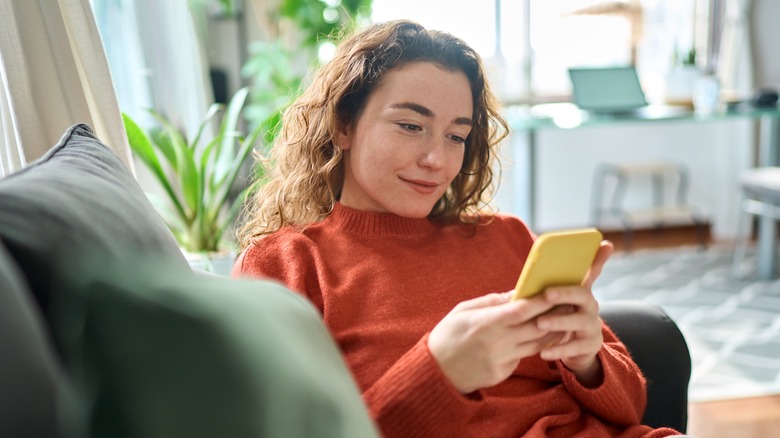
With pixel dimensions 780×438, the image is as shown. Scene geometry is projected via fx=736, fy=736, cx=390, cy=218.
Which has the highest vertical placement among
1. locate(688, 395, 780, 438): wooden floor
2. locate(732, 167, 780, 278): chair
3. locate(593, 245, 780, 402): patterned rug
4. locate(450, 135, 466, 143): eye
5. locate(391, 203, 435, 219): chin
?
locate(450, 135, 466, 143): eye

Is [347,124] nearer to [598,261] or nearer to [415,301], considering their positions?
[415,301]

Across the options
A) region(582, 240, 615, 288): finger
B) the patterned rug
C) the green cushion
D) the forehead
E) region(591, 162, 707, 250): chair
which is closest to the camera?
the green cushion

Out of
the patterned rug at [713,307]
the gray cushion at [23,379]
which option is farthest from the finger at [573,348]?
the patterned rug at [713,307]

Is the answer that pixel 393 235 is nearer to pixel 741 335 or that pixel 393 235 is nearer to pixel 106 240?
pixel 106 240

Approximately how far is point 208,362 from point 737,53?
4932 mm

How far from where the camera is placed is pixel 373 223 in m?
1.18

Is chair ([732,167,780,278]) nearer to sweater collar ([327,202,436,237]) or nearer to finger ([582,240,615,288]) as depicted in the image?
sweater collar ([327,202,436,237])

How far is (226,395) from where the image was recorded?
442mm

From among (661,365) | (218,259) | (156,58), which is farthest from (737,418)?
(156,58)

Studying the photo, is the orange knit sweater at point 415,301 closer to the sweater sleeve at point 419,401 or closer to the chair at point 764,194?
the sweater sleeve at point 419,401

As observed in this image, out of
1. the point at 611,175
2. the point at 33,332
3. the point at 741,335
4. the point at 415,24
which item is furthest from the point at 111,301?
the point at 611,175

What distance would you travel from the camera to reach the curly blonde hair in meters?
1.17

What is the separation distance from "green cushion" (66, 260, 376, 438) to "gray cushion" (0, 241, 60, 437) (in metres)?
0.02

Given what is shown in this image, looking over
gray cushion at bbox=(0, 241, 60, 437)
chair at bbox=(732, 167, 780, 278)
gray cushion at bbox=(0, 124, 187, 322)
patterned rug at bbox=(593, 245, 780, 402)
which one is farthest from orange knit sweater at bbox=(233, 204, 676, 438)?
chair at bbox=(732, 167, 780, 278)
